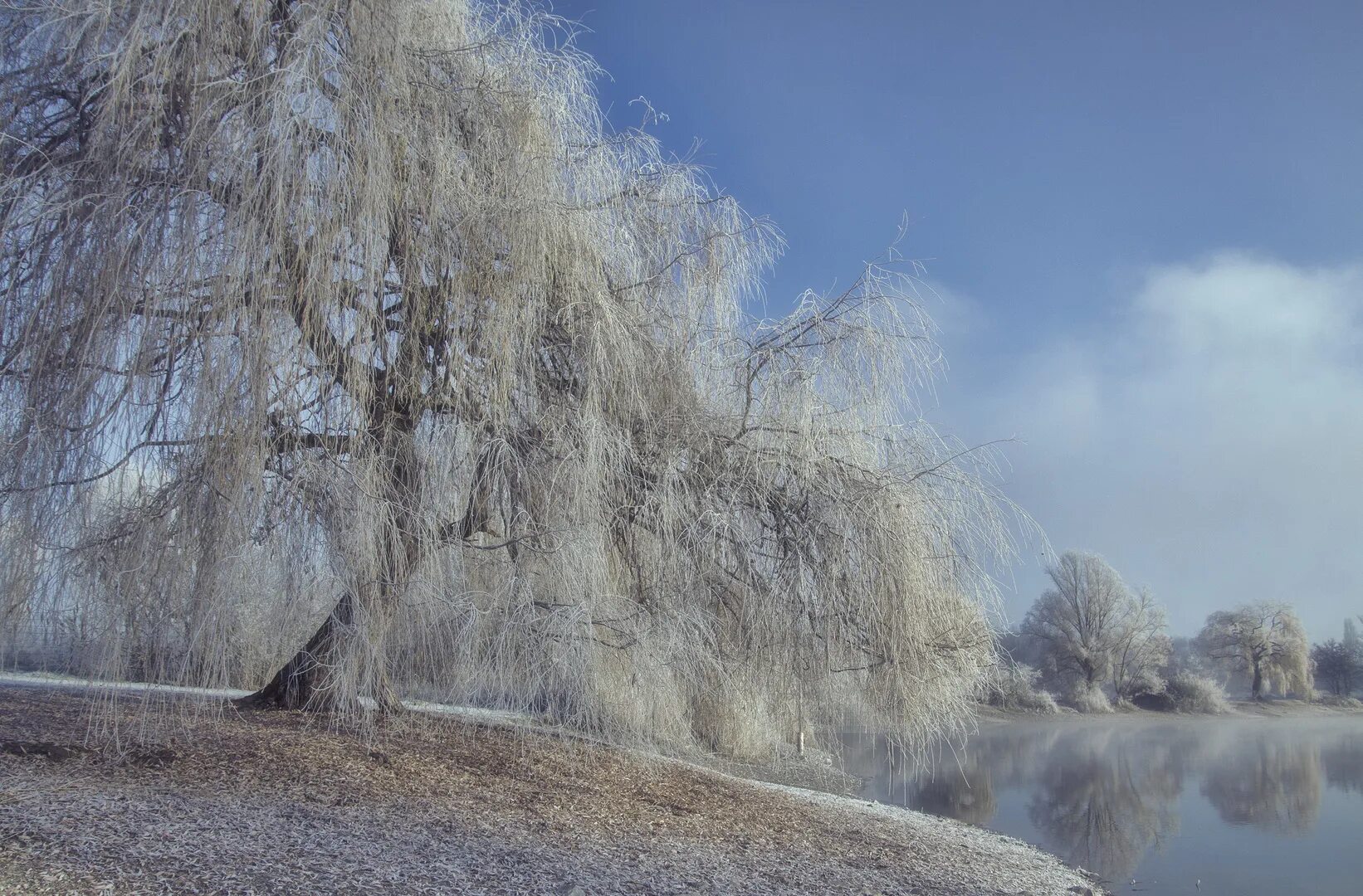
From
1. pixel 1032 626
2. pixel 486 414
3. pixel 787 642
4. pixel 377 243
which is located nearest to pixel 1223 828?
pixel 787 642

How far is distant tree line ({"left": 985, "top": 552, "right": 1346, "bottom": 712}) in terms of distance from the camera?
107 feet

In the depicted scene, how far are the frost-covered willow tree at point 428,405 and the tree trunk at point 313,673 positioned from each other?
4 cm

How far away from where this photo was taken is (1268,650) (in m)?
35.6

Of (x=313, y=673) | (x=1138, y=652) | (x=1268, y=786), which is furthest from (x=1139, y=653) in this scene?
(x=313, y=673)

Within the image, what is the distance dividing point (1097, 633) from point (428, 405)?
32.5 metres

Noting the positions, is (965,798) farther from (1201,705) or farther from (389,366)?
(1201,705)

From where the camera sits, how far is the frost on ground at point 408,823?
13.1 ft

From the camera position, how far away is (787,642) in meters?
6.86

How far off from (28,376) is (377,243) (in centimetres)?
221

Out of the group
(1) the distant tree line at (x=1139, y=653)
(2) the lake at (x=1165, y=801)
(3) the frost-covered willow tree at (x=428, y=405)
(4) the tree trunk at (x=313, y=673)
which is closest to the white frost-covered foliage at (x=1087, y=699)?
(1) the distant tree line at (x=1139, y=653)

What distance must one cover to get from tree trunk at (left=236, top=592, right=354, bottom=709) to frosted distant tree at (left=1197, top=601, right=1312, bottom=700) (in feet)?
127

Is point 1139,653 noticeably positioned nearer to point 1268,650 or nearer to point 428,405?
point 1268,650

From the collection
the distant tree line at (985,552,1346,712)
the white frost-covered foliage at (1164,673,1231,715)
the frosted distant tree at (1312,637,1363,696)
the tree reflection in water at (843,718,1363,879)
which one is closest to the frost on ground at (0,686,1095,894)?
the tree reflection in water at (843,718,1363,879)

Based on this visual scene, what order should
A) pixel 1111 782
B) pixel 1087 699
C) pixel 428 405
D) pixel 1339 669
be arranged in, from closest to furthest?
pixel 428 405, pixel 1111 782, pixel 1087 699, pixel 1339 669
